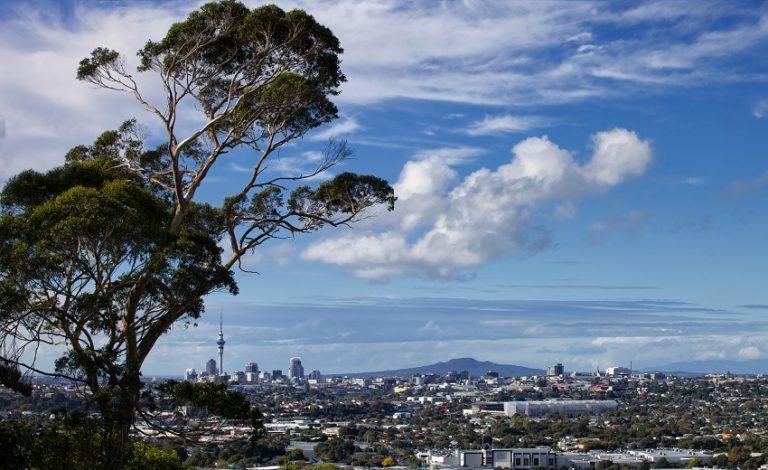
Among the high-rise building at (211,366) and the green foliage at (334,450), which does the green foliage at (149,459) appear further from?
the high-rise building at (211,366)

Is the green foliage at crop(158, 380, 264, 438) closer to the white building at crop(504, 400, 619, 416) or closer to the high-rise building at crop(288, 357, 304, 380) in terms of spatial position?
the white building at crop(504, 400, 619, 416)

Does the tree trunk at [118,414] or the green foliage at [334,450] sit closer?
the tree trunk at [118,414]

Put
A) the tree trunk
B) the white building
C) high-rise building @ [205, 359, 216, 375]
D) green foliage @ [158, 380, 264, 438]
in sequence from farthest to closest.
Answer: high-rise building @ [205, 359, 216, 375], the white building, green foliage @ [158, 380, 264, 438], the tree trunk

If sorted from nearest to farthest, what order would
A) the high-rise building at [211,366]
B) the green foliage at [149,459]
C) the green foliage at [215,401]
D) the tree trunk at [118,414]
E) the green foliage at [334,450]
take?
the tree trunk at [118,414] < the green foliage at [215,401] < the green foliage at [149,459] < the green foliage at [334,450] < the high-rise building at [211,366]

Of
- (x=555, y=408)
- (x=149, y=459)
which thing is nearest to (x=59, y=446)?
(x=149, y=459)

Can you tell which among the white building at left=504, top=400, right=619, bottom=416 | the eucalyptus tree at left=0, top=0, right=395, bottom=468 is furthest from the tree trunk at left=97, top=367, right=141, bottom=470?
the white building at left=504, top=400, right=619, bottom=416

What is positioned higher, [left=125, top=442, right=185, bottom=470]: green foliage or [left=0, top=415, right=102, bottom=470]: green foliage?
[left=0, top=415, right=102, bottom=470]: green foliage

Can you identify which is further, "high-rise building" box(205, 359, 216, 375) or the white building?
"high-rise building" box(205, 359, 216, 375)

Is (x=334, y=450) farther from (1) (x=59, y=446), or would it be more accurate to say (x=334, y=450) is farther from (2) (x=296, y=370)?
(2) (x=296, y=370)

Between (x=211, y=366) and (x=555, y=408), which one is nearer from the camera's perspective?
(x=555, y=408)

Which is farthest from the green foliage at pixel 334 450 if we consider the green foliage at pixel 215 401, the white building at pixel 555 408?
the white building at pixel 555 408

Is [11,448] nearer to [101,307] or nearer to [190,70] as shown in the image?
[101,307]

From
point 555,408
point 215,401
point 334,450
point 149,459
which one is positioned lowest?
point 334,450
